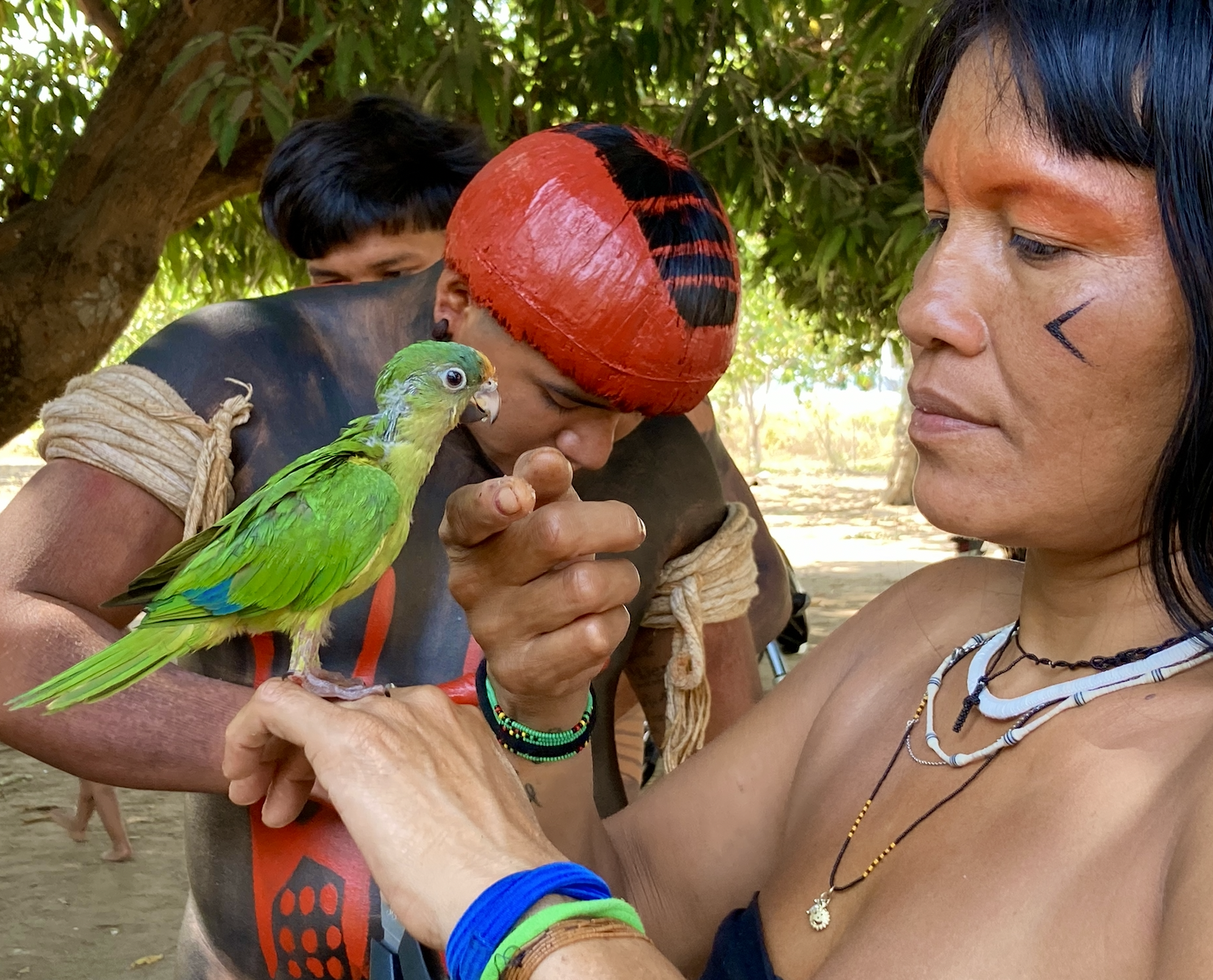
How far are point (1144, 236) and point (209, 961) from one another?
6.00ft

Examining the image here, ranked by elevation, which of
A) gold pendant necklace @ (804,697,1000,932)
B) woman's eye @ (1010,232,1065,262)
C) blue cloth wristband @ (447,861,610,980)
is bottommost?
gold pendant necklace @ (804,697,1000,932)

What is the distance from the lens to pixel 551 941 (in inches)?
42.3

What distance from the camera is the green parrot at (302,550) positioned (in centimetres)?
162

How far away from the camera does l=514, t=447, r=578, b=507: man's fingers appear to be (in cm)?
151

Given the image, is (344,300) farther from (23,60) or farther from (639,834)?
(23,60)

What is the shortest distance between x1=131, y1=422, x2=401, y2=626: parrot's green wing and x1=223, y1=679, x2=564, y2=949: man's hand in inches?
12.2

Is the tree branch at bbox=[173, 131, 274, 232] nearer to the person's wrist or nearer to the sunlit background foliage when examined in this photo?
the sunlit background foliage

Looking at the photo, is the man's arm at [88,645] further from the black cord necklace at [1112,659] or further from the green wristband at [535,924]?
the black cord necklace at [1112,659]

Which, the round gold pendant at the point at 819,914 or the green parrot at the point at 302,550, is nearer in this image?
the round gold pendant at the point at 819,914

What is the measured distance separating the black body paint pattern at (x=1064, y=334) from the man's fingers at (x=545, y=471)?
0.61 metres

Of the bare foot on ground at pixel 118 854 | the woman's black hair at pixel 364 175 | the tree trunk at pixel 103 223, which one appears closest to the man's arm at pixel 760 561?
the woman's black hair at pixel 364 175

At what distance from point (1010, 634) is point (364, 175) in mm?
2158

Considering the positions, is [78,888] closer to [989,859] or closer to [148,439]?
[148,439]

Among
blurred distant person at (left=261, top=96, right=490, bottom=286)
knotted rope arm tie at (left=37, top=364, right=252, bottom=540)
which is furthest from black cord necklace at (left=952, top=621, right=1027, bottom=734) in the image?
blurred distant person at (left=261, top=96, right=490, bottom=286)
